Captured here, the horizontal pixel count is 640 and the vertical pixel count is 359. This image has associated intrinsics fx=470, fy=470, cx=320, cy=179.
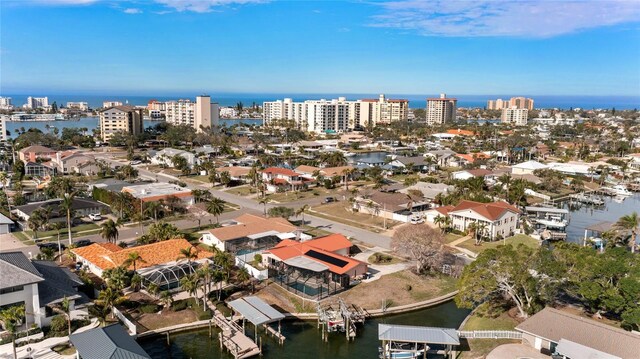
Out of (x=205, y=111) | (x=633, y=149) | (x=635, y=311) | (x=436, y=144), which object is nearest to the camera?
(x=635, y=311)

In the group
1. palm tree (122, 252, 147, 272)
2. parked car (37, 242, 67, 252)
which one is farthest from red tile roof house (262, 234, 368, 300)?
parked car (37, 242, 67, 252)

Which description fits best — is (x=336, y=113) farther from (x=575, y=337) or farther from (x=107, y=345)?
(x=107, y=345)

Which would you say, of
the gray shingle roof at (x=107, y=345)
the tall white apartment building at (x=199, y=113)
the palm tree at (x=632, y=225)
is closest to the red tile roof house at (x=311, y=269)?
the gray shingle roof at (x=107, y=345)

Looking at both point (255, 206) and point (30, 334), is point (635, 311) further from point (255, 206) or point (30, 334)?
point (255, 206)

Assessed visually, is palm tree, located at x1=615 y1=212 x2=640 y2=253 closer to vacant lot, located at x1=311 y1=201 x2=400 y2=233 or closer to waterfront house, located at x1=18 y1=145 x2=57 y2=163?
vacant lot, located at x1=311 y1=201 x2=400 y2=233

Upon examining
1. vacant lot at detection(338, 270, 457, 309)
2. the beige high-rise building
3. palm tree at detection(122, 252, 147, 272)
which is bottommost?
vacant lot at detection(338, 270, 457, 309)

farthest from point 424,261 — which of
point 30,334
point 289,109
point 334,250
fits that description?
point 289,109

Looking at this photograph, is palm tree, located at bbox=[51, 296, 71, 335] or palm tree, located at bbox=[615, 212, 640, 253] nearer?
palm tree, located at bbox=[51, 296, 71, 335]
